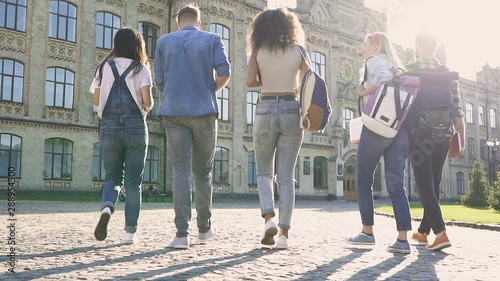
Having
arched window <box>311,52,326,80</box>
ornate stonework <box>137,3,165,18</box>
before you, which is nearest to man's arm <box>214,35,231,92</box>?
ornate stonework <box>137,3,165,18</box>

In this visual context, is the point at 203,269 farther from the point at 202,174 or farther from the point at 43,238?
the point at 43,238

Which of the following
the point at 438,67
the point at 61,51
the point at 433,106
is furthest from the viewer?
the point at 61,51

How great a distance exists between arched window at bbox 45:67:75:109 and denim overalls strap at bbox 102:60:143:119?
22251 mm

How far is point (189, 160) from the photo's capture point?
5.51 metres

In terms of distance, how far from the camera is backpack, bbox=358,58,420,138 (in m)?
5.58

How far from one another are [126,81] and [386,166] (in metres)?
3.10

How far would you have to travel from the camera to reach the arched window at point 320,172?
3750 cm

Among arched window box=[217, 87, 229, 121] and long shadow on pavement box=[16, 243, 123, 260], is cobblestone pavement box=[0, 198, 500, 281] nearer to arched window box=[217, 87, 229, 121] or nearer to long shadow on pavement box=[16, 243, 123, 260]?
long shadow on pavement box=[16, 243, 123, 260]

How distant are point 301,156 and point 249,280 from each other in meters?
33.0

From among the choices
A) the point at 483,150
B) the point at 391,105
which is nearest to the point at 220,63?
the point at 391,105

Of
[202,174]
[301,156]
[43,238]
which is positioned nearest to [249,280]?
[202,174]

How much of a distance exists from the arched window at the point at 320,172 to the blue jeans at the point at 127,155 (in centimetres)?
3233

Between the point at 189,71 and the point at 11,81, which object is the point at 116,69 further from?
the point at 11,81

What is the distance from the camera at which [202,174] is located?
5664mm
